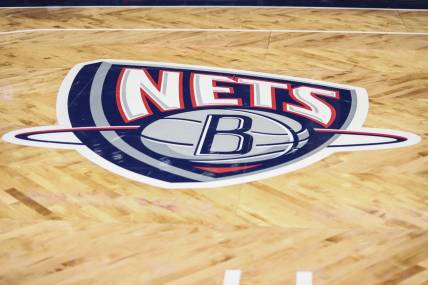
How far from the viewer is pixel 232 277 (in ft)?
11.2

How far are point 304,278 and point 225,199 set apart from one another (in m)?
0.83

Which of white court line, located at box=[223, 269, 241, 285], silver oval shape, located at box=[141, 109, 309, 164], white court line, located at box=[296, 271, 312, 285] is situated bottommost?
white court line, located at box=[223, 269, 241, 285]

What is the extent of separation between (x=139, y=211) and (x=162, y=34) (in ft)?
10.2

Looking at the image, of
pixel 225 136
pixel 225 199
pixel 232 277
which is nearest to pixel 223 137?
pixel 225 136

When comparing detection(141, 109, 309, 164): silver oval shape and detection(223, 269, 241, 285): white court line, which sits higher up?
detection(141, 109, 309, 164): silver oval shape

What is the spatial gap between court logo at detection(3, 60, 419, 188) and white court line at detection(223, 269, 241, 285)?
876mm

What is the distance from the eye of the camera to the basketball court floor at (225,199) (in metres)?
3.50

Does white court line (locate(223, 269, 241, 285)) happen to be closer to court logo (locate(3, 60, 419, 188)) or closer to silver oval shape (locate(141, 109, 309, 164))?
court logo (locate(3, 60, 419, 188))

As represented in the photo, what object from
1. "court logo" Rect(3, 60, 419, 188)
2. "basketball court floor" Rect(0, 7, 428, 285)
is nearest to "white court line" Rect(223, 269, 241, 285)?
"basketball court floor" Rect(0, 7, 428, 285)

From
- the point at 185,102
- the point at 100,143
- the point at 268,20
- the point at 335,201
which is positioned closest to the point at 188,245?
the point at 335,201

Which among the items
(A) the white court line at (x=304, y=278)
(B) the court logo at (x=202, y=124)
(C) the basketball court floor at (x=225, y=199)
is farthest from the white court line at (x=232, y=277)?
(B) the court logo at (x=202, y=124)

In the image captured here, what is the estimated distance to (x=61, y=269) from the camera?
11.5 ft

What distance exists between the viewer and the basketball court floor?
3502mm

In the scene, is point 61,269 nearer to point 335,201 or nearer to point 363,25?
point 335,201
